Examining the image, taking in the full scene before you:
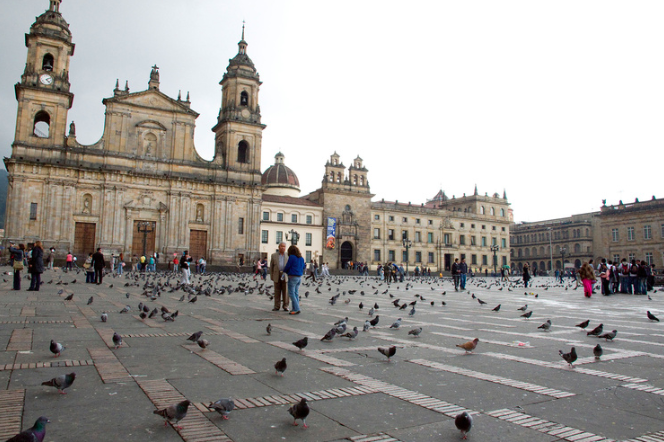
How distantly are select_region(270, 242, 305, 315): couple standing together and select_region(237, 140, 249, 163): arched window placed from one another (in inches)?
1616

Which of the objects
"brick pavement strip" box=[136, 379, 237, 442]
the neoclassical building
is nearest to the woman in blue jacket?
"brick pavement strip" box=[136, 379, 237, 442]

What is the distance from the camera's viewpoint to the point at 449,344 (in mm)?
6473

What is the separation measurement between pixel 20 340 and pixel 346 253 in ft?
192

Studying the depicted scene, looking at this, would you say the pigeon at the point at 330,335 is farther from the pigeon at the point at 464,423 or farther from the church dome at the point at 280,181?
the church dome at the point at 280,181

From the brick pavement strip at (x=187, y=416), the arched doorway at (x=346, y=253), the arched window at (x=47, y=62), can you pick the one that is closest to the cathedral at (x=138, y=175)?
the arched window at (x=47, y=62)

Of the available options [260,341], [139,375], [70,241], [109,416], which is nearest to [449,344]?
[260,341]

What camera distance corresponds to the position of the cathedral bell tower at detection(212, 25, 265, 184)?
161 feet

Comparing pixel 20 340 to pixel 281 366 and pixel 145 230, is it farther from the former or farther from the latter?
pixel 145 230

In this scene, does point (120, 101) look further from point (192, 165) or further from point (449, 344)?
point (449, 344)

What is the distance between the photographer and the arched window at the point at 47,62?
4244cm

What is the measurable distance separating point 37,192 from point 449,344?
44.1 metres

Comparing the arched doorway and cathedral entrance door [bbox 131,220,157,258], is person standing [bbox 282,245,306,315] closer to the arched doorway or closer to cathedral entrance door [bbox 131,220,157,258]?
cathedral entrance door [bbox 131,220,157,258]

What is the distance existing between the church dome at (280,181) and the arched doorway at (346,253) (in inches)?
463

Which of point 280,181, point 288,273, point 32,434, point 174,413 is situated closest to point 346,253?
point 280,181
